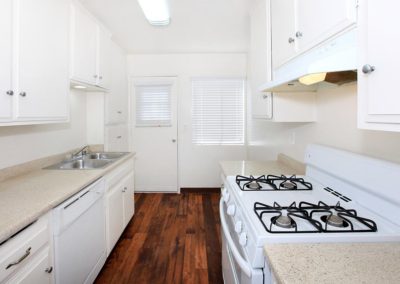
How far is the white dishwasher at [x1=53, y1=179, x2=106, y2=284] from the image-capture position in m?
1.36

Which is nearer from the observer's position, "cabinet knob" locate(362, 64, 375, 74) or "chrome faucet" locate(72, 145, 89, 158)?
"cabinet knob" locate(362, 64, 375, 74)

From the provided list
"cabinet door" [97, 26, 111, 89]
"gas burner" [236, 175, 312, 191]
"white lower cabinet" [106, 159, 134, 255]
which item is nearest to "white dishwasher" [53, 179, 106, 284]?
"white lower cabinet" [106, 159, 134, 255]

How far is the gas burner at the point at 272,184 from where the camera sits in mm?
1426

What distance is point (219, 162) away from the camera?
2.32 meters

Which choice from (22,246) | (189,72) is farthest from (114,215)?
(189,72)

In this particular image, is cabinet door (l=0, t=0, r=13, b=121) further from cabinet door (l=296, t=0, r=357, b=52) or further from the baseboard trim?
the baseboard trim

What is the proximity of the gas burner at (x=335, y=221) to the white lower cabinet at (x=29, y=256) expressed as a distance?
49.9 inches

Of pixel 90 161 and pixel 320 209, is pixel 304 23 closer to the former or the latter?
pixel 320 209

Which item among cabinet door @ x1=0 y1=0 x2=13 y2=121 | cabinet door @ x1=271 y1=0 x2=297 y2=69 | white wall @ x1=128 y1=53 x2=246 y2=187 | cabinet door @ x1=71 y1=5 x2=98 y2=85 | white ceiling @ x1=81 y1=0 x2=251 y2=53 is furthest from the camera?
white wall @ x1=128 y1=53 x2=246 y2=187

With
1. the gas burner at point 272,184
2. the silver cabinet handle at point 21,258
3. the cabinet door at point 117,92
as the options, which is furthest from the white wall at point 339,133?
the cabinet door at point 117,92

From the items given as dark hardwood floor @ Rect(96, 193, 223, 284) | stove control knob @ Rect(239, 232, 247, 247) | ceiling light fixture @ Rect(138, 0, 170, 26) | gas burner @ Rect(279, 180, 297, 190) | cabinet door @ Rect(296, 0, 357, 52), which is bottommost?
dark hardwood floor @ Rect(96, 193, 223, 284)

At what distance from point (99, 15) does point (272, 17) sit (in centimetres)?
183

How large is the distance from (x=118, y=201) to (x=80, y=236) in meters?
0.78

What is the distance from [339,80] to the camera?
1312 millimetres
